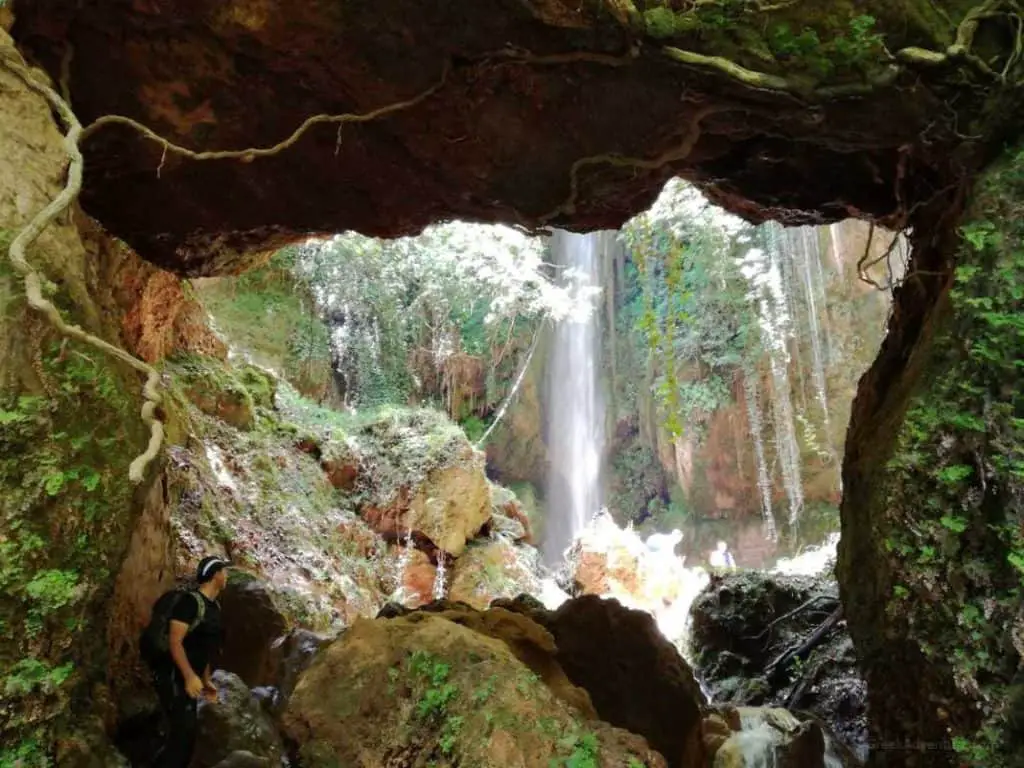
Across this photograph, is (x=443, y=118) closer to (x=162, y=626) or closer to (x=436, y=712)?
(x=162, y=626)

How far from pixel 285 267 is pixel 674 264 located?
790 cm

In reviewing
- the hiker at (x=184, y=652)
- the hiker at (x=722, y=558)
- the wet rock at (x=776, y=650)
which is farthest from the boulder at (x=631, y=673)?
the hiker at (x=722, y=558)

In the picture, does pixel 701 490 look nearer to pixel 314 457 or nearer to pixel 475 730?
pixel 314 457

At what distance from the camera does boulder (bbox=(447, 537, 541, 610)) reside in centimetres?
998

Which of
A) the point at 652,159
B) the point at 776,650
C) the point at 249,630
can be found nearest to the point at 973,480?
the point at 652,159

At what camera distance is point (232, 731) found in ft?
12.1

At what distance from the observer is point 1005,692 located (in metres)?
3.07

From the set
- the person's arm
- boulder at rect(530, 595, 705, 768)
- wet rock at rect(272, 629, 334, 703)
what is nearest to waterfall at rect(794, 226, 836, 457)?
boulder at rect(530, 595, 705, 768)

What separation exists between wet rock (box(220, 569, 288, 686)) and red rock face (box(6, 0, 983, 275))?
2693mm

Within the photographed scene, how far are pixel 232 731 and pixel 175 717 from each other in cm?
46

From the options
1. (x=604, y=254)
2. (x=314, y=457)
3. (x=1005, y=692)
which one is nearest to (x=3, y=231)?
(x=1005, y=692)

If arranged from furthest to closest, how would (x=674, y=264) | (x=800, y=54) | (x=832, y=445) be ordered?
1. (x=832, y=445)
2. (x=674, y=264)
3. (x=800, y=54)

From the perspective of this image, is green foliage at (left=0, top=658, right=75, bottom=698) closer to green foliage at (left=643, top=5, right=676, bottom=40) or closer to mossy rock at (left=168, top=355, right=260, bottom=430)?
green foliage at (left=643, top=5, right=676, bottom=40)

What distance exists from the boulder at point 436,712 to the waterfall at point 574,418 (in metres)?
14.5
